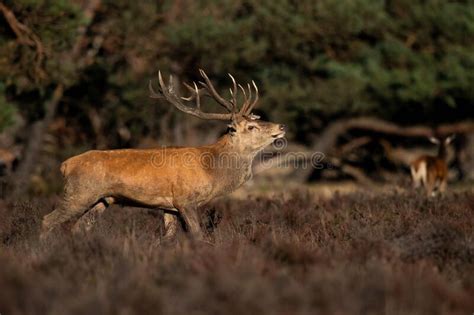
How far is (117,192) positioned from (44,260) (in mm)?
2937

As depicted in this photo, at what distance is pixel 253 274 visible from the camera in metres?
5.11

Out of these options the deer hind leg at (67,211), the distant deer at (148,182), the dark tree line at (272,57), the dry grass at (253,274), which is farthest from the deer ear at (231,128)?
the dark tree line at (272,57)

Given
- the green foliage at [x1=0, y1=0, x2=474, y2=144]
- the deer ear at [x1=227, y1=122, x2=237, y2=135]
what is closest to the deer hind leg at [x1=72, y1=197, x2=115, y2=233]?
the deer ear at [x1=227, y1=122, x2=237, y2=135]

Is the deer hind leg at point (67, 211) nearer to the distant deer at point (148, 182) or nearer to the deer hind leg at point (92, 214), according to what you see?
the distant deer at point (148, 182)

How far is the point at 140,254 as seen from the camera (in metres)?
5.93

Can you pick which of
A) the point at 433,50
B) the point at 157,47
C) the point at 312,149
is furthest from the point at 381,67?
the point at 157,47

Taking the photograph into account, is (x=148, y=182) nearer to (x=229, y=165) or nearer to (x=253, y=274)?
(x=229, y=165)

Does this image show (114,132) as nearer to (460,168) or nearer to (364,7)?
(364,7)

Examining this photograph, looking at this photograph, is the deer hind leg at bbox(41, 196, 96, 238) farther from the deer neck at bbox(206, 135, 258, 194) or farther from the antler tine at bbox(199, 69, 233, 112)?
the antler tine at bbox(199, 69, 233, 112)

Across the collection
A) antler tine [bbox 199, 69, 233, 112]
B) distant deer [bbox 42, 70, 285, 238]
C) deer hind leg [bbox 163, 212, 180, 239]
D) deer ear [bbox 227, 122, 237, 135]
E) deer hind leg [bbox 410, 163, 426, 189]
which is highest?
antler tine [bbox 199, 69, 233, 112]

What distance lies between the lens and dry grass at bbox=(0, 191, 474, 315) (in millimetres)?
4527

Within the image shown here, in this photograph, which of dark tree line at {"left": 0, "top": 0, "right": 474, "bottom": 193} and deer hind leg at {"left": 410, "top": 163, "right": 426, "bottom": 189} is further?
dark tree line at {"left": 0, "top": 0, "right": 474, "bottom": 193}

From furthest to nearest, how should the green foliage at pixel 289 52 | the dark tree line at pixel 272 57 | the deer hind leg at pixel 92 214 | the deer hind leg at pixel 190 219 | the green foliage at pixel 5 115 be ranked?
1. the green foliage at pixel 289 52
2. the dark tree line at pixel 272 57
3. the green foliage at pixel 5 115
4. the deer hind leg at pixel 92 214
5. the deer hind leg at pixel 190 219

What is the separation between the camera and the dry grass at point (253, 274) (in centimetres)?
453
